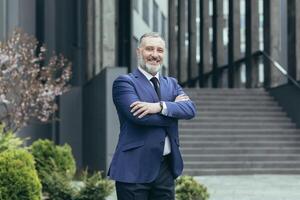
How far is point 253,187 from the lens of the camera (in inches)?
508

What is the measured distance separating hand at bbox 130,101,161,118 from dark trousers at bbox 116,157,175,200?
29cm

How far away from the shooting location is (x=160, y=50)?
3930 mm

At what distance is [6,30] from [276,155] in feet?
22.2

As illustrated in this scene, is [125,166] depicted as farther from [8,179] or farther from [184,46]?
[184,46]

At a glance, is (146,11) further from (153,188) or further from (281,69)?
(153,188)

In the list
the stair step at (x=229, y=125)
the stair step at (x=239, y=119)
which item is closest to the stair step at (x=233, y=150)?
the stair step at (x=229, y=125)

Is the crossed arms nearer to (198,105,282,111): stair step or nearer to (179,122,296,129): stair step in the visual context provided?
(179,122,296,129): stair step

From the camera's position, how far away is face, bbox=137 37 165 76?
391 centimetres

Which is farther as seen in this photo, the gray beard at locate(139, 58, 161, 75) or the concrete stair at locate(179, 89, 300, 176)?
the concrete stair at locate(179, 89, 300, 176)

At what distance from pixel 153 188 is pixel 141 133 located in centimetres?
30

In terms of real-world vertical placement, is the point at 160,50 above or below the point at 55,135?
above

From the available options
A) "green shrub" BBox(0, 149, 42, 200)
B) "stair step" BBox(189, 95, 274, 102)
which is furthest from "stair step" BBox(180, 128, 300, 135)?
"green shrub" BBox(0, 149, 42, 200)

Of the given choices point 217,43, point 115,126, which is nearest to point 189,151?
point 115,126

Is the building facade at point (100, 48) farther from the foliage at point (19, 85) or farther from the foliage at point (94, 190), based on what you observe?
the foliage at point (94, 190)
